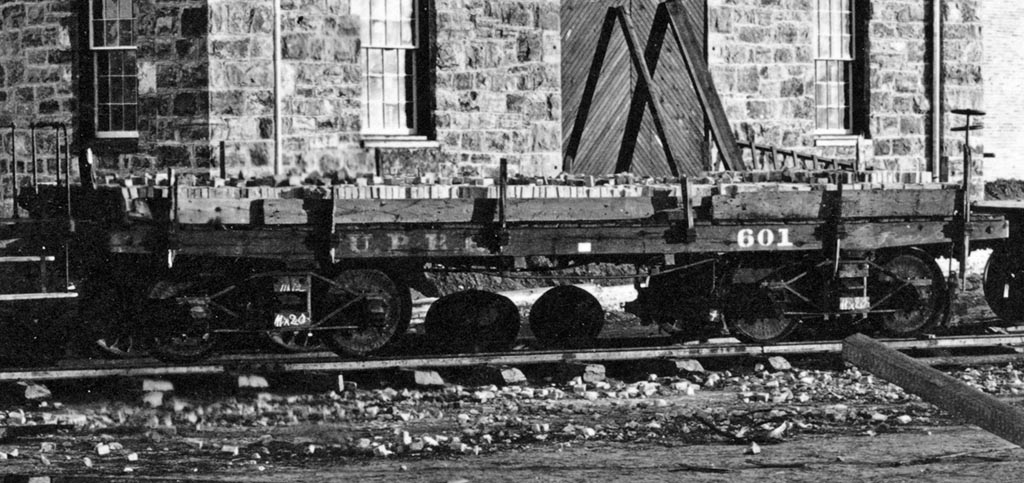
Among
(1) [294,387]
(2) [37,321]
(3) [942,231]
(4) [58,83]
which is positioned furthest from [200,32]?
(3) [942,231]

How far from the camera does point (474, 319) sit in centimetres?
1259

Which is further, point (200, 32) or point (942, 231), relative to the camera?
point (200, 32)

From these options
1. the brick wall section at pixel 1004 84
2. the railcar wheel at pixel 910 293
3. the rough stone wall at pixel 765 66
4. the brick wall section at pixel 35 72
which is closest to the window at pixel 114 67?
the brick wall section at pixel 35 72

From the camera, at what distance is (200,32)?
16.3 metres

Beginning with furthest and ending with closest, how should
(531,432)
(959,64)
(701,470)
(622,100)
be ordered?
(959,64) < (622,100) < (531,432) < (701,470)

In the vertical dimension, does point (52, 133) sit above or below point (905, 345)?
above

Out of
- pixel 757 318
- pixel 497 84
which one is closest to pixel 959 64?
pixel 497 84

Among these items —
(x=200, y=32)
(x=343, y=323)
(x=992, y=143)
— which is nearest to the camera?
(x=343, y=323)

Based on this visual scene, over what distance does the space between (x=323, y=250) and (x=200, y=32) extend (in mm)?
5442

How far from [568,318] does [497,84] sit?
5403 millimetres

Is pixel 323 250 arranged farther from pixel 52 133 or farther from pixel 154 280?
pixel 52 133

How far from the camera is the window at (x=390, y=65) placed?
57.3 ft

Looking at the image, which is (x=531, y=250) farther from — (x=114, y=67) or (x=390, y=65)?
(x=114, y=67)

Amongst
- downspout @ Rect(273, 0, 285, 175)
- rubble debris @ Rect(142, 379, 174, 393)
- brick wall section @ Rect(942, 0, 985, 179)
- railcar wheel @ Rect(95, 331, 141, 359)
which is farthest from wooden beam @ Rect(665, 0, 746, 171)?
rubble debris @ Rect(142, 379, 174, 393)
